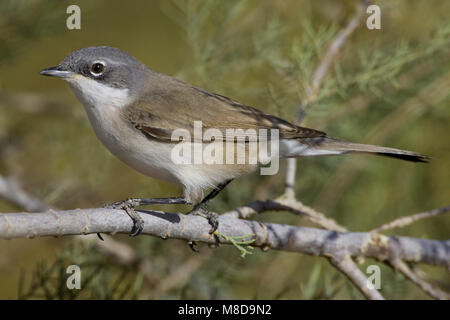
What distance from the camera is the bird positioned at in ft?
10.3

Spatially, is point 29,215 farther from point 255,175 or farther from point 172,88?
point 255,175

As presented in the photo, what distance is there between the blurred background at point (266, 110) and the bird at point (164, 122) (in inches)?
11.2

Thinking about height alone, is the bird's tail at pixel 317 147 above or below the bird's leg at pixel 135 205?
above

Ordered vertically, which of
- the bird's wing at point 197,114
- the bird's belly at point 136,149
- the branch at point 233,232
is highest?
the bird's wing at point 197,114

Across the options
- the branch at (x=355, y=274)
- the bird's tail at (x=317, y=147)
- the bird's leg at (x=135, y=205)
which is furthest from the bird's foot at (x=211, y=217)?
the bird's tail at (x=317, y=147)

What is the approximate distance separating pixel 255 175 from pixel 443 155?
1457mm

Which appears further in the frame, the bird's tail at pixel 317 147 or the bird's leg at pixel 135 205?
the bird's tail at pixel 317 147

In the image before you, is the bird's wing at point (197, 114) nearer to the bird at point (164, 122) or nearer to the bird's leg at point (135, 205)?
the bird at point (164, 122)

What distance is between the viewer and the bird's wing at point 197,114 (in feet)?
10.9

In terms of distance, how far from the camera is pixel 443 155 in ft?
14.3

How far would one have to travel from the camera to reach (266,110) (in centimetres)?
420

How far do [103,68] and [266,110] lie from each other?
→ 133 cm

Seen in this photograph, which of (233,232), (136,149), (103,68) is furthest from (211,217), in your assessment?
(103,68)

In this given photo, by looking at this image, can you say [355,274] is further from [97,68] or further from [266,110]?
[97,68]
